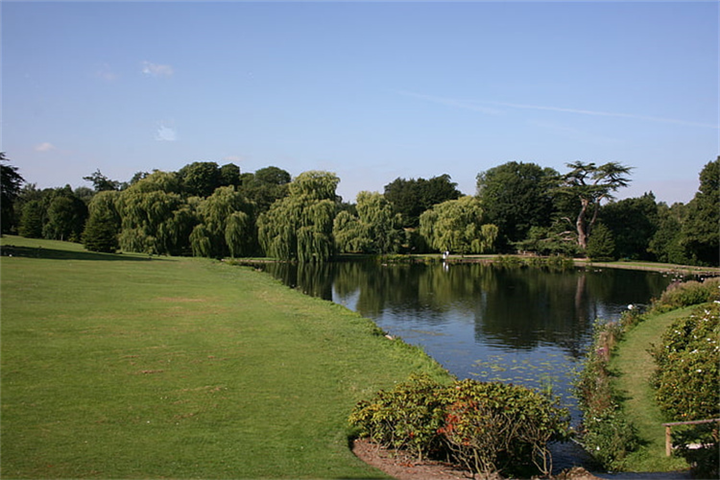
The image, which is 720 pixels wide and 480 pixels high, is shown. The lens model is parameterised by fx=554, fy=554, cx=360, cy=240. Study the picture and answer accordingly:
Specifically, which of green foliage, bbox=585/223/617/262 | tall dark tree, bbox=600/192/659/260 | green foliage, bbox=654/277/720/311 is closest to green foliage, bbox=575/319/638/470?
green foliage, bbox=654/277/720/311

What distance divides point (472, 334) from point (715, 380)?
11.0 metres

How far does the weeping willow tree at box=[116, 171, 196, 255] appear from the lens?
4559 centimetres

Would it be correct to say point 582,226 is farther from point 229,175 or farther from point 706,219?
point 229,175

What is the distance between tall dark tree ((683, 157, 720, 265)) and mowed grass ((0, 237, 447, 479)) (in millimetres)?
38539

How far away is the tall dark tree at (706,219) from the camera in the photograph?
4488 centimetres

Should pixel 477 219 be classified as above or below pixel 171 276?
above

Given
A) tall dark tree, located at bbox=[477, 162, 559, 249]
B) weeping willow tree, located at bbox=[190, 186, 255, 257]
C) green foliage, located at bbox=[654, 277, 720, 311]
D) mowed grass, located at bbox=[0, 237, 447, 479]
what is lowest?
mowed grass, located at bbox=[0, 237, 447, 479]

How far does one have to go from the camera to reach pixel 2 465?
626 centimetres

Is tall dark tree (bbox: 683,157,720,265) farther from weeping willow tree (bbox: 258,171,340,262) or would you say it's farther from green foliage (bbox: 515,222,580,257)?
weeping willow tree (bbox: 258,171,340,262)

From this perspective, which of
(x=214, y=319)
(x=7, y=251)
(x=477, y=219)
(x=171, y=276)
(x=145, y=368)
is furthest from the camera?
(x=477, y=219)

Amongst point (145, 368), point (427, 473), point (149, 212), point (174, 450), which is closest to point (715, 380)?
point (427, 473)

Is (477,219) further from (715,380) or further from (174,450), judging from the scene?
(174,450)

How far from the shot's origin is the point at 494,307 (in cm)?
2691

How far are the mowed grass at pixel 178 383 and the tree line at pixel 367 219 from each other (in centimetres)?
1864
